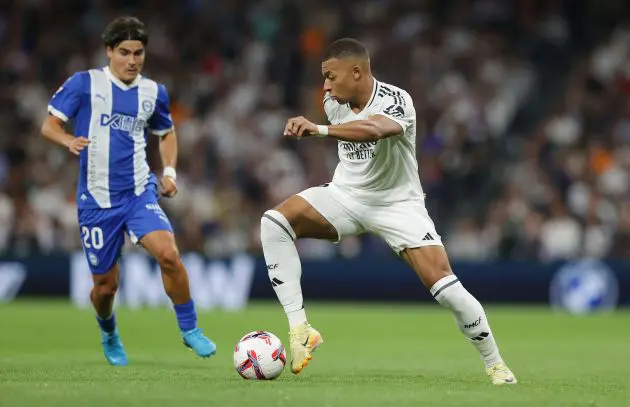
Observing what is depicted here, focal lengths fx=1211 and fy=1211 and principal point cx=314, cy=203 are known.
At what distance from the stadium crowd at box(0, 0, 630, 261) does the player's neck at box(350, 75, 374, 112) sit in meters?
11.2

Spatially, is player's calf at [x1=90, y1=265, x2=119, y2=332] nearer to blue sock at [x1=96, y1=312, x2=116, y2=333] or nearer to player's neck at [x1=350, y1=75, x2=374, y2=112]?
blue sock at [x1=96, y1=312, x2=116, y2=333]

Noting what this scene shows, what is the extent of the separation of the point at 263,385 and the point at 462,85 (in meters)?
14.9

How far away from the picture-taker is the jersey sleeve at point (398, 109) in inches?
329

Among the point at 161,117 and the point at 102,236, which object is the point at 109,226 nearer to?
the point at 102,236

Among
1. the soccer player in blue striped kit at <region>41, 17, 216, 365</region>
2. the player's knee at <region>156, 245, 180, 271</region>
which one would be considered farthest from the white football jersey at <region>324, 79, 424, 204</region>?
the soccer player in blue striped kit at <region>41, 17, 216, 365</region>

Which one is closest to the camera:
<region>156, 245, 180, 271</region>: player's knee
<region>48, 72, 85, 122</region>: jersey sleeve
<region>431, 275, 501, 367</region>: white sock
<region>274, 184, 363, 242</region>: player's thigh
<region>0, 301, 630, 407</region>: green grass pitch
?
<region>0, 301, 630, 407</region>: green grass pitch

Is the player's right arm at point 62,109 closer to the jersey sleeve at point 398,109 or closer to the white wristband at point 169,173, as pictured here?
the white wristband at point 169,173

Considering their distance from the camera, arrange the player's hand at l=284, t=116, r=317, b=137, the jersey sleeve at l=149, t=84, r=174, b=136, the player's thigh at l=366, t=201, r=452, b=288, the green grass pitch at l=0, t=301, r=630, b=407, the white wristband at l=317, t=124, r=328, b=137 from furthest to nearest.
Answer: the jersey sleeve at l=149, t=84, r=174, b=136 → the player's thigh at l=366, t=201, r=452, b=288 → the white wristband at l=317, t=124, r=328, b=137 → the player's hand at l=284, t=116, r=317, b=137 → the green grass pitch at l=0, t=301, r=630, b=407

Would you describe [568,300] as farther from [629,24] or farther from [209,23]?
[209,23]

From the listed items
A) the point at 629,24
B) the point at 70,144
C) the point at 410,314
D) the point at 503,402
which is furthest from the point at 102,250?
the point at 629,24

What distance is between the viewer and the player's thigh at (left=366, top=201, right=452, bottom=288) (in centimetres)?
841

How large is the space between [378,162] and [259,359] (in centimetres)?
168

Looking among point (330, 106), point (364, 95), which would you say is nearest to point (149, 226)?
point (330, 106)

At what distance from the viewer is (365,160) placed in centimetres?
882
